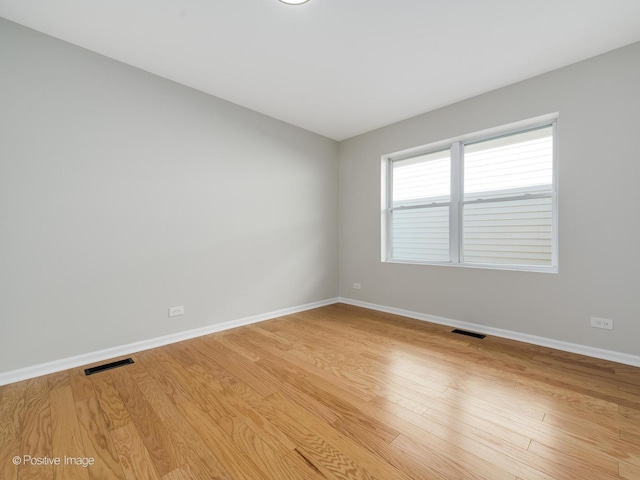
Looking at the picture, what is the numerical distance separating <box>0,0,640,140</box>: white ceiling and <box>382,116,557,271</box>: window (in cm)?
70

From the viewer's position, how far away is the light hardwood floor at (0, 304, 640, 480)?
→ 1354mm

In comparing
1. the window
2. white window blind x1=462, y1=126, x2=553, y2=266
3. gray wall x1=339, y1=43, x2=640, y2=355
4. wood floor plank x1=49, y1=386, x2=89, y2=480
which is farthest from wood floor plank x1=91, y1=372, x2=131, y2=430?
white window blind x1=462, y1=126, x2=553, y2=266

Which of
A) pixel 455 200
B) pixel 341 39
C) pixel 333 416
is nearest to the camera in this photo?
pixel 333 416

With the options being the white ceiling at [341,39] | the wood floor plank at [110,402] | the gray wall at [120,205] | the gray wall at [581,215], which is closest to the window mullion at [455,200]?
the gray wall at [581,215]

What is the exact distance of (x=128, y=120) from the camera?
8.90 ft

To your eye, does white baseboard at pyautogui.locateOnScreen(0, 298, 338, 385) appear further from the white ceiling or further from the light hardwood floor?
the white ceiling

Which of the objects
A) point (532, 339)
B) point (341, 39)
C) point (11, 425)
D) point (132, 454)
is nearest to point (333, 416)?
point (132, 454)

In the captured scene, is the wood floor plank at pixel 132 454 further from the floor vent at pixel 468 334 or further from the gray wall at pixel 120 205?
the floor vent at pixel 468 334

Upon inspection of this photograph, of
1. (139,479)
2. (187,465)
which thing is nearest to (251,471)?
(187,465)

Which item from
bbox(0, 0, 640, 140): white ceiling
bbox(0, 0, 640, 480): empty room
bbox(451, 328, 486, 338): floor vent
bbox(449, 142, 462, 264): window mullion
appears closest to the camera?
bbox(0, 0, 640, 480): empty room

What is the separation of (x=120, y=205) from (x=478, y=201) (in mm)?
3896

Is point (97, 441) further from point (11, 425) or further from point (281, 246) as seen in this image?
point (281, 246)

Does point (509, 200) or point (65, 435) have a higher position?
point (509, 200)

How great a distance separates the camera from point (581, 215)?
267cm
